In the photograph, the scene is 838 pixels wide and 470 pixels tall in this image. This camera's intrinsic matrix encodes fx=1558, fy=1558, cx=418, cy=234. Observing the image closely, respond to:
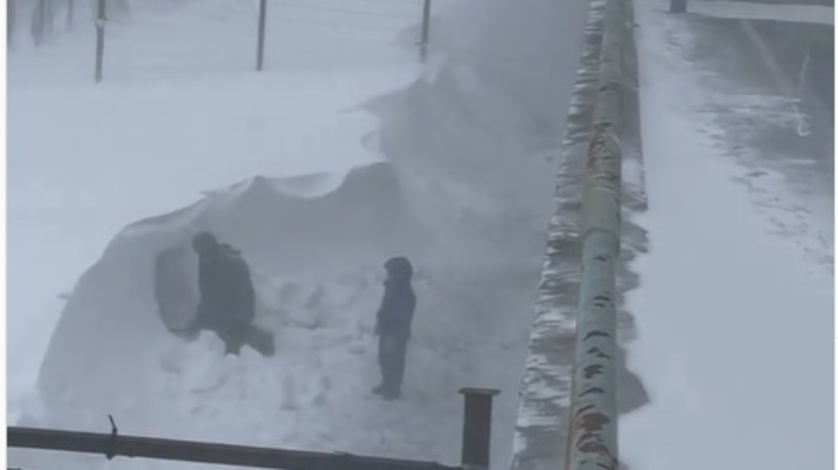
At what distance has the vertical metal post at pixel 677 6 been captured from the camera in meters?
1.86

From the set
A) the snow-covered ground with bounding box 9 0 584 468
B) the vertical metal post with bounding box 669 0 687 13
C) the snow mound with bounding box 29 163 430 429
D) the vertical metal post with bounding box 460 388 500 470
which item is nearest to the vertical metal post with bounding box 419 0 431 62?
the snow-covered ground with bounding box 9 0 584 468

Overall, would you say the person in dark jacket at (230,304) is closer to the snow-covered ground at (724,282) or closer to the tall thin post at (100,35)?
the tall thin post at (100,35)

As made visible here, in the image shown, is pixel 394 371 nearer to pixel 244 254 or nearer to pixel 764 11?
pixel 244 254

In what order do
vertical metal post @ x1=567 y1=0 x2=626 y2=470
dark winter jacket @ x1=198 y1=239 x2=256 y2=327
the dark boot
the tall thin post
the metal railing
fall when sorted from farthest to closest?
1. the tall thin post
2. dark winter jacket @ x1=198 y1=239 x2=256 y2=327
3. the dark boot
4. the metal railing
5. vertical metal post @ x1=567 y1=0 x2=626 y2=470

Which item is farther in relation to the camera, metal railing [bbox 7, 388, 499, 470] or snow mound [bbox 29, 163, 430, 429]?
snow mound [bbox 29, 163, 430, 429]

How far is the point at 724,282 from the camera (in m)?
1.43

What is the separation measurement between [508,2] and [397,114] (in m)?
0.20

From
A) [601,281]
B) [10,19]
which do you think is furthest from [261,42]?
[601,281]

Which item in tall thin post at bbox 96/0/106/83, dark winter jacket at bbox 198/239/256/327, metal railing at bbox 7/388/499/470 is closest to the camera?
metal railing at bbox 7/388/499/470

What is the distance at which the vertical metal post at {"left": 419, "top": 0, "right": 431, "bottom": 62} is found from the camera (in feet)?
6.13

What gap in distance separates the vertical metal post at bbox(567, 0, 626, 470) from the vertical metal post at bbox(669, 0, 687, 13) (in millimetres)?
65

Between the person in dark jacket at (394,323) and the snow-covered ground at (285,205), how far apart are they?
2cm

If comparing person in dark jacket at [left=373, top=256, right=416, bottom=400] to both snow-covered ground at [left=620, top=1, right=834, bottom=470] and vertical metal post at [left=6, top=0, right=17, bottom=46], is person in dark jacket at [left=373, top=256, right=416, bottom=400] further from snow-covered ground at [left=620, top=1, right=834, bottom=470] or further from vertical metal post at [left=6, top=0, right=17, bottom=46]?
vertical metal post at [left=6, top=0, right=17, bottom=46]

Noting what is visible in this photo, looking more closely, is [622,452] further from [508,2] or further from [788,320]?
[508,2]
